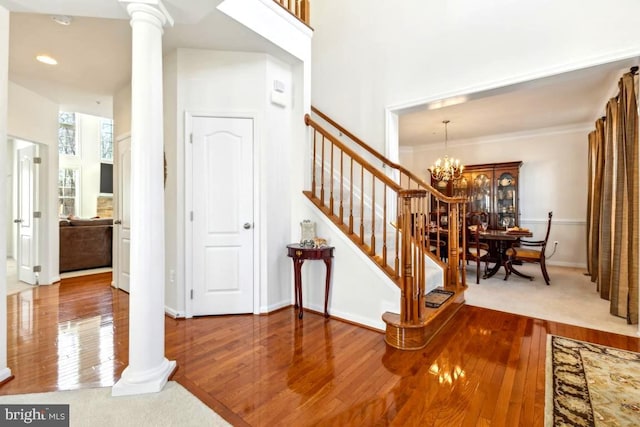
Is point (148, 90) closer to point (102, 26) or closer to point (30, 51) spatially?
point (102, 26)

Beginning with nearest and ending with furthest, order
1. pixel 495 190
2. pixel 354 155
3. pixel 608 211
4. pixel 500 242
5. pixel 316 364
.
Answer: pixel 316 364, pixel 354 155, pixel 608 211, pixel 500 242, pixel 495 190

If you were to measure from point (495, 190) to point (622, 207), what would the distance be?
331cm

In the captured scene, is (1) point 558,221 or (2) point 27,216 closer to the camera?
(2) point 27,216

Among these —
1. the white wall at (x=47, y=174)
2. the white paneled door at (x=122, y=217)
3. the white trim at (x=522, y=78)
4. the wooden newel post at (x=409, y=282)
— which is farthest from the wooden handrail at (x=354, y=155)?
the white wall at (x=47, y=174)

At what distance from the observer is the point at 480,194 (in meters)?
6.50

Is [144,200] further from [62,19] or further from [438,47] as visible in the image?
[438,47]

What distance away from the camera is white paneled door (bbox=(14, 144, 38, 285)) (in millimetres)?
4359

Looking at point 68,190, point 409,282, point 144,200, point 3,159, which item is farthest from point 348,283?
point 68,190

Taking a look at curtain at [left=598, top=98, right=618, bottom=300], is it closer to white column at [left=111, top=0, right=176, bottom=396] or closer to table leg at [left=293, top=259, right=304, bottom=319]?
table leg at [left=293, top=259, right=304, bottom=319]

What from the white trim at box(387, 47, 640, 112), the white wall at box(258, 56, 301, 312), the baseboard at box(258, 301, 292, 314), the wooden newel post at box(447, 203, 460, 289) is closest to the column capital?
the white wall at box(258, 56, 301, 312)

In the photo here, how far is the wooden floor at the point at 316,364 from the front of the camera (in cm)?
166

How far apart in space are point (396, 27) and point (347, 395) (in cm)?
437

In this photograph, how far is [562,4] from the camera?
9.65 feet

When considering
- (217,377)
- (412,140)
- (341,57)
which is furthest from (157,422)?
(412,140)
